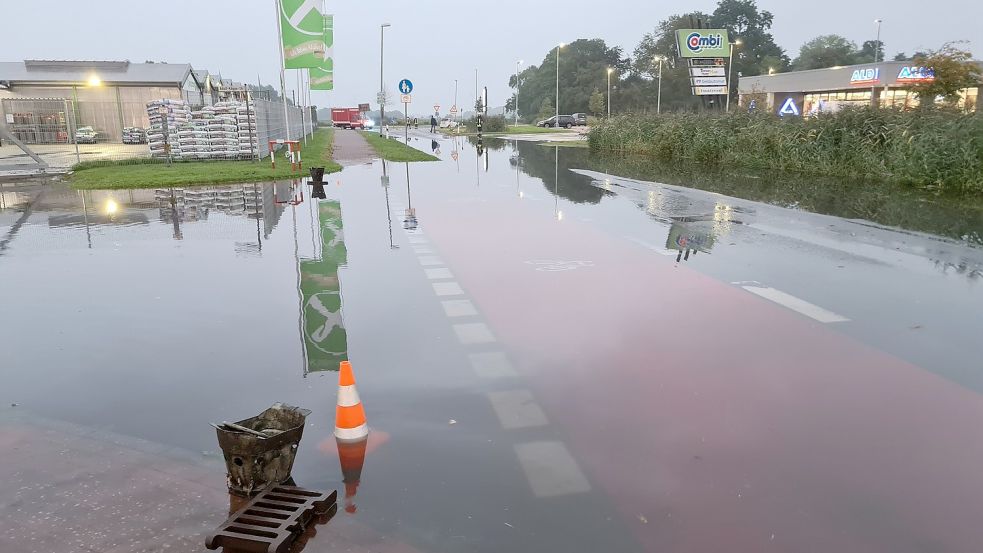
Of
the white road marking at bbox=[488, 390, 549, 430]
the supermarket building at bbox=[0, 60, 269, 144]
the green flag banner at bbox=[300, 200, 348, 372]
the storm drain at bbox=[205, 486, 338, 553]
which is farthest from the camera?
the supermarket building at bbox=[0, 60, 269, 144]

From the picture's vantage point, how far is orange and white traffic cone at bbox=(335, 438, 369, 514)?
12.2 feet

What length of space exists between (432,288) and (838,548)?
5243 mm

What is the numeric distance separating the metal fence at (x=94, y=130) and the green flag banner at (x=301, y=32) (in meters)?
5.13

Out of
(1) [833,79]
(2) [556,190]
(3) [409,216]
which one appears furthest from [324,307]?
(1) [833,79]

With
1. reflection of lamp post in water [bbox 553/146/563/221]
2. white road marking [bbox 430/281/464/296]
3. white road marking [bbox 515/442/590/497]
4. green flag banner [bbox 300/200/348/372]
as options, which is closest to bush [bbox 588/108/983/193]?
reflection of lamp post in water [bbox 553/146/563/221]

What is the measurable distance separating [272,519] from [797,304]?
5.66 metres

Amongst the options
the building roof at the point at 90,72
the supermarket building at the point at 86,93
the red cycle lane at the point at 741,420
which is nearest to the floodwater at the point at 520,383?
the red cycle lane at the point at 741,420

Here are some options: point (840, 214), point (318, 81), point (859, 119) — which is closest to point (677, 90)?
point (318, 81)

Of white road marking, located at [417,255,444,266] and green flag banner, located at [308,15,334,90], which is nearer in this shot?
white road marking, located at [417,255,444,266]

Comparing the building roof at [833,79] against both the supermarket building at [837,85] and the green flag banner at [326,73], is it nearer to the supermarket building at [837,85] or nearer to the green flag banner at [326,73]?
the supermarket building at [837,85]

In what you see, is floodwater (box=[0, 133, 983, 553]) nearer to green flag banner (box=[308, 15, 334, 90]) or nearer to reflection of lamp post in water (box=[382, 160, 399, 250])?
reflection of lamp post in water (box=[382, 160, 399, 250])

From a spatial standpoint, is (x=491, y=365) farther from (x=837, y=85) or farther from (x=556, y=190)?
(x=837, y=85)

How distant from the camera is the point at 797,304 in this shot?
7.23 metres

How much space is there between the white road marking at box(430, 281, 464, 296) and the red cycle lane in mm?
204
